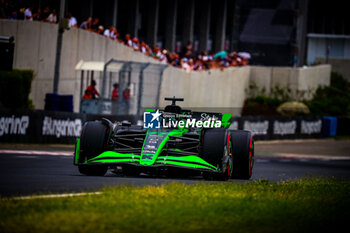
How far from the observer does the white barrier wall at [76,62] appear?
29516 mm

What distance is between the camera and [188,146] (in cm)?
1430

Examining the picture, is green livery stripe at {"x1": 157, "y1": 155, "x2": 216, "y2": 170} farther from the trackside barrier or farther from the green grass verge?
the trackside barrier

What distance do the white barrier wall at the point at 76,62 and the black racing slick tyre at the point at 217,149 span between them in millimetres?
16751

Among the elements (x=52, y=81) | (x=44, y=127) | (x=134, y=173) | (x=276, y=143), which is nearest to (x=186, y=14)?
(x=276, y=143)

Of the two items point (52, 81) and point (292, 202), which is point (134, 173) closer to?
point (292, 202)

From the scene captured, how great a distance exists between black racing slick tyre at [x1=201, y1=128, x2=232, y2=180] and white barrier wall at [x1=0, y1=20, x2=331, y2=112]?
16751 mm

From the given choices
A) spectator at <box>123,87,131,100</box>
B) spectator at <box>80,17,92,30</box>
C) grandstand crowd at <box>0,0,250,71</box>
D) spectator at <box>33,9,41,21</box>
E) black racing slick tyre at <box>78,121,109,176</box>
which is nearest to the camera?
black racing slick tyre at <box>78,121,109,176</box>

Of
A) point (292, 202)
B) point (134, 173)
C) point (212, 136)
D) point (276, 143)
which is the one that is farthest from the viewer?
point (276, 143)

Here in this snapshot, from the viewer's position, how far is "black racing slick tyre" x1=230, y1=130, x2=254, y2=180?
49.6ft

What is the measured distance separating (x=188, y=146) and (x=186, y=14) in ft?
139

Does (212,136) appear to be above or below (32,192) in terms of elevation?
above

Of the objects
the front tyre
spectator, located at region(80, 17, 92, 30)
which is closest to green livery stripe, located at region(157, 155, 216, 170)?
the front tyre

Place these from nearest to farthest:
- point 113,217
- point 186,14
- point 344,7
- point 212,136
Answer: point 113,217 < point 212,136 < point 186,14 < point 344,7

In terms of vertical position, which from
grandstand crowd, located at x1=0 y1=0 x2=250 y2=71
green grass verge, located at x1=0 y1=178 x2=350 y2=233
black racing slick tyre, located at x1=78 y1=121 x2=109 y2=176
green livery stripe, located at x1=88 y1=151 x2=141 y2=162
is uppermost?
grandstand crowd, located at x1=0 y1=0 x2=250 y2=71
